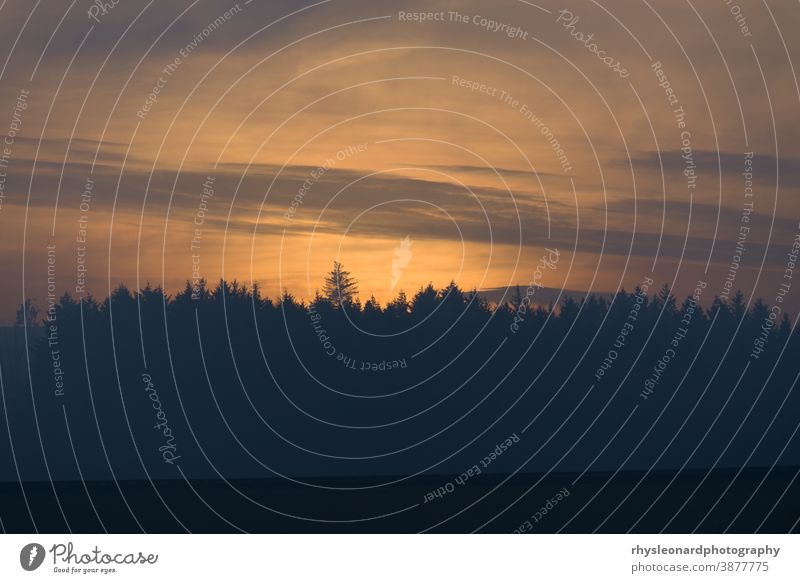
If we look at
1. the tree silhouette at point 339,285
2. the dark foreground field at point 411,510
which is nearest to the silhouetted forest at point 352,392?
the dark foreground field at point 411,510

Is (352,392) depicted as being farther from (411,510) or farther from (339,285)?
(339,285)

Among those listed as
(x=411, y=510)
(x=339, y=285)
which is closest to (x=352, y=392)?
(x=411, y=510)

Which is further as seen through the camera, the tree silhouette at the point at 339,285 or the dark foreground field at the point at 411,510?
the dark foreground field at the point at 411,510

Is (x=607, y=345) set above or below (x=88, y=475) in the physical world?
above

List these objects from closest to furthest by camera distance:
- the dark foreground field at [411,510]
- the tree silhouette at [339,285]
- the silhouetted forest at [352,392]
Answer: the tree silhouette at [339,285]
the dark foreground field at [411,510]
the silhouetted forest at [352,392]

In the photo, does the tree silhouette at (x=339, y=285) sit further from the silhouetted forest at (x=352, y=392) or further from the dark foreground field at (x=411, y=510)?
the silhouetted forest at (x=352, y=392)

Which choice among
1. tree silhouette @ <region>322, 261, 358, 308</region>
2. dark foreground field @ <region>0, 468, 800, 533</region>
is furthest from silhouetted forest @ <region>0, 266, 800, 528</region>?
tree silhouette @ <region>322, 261, 358, 308</region>

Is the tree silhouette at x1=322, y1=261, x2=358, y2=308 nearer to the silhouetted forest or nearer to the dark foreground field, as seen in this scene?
the dark foreground field
